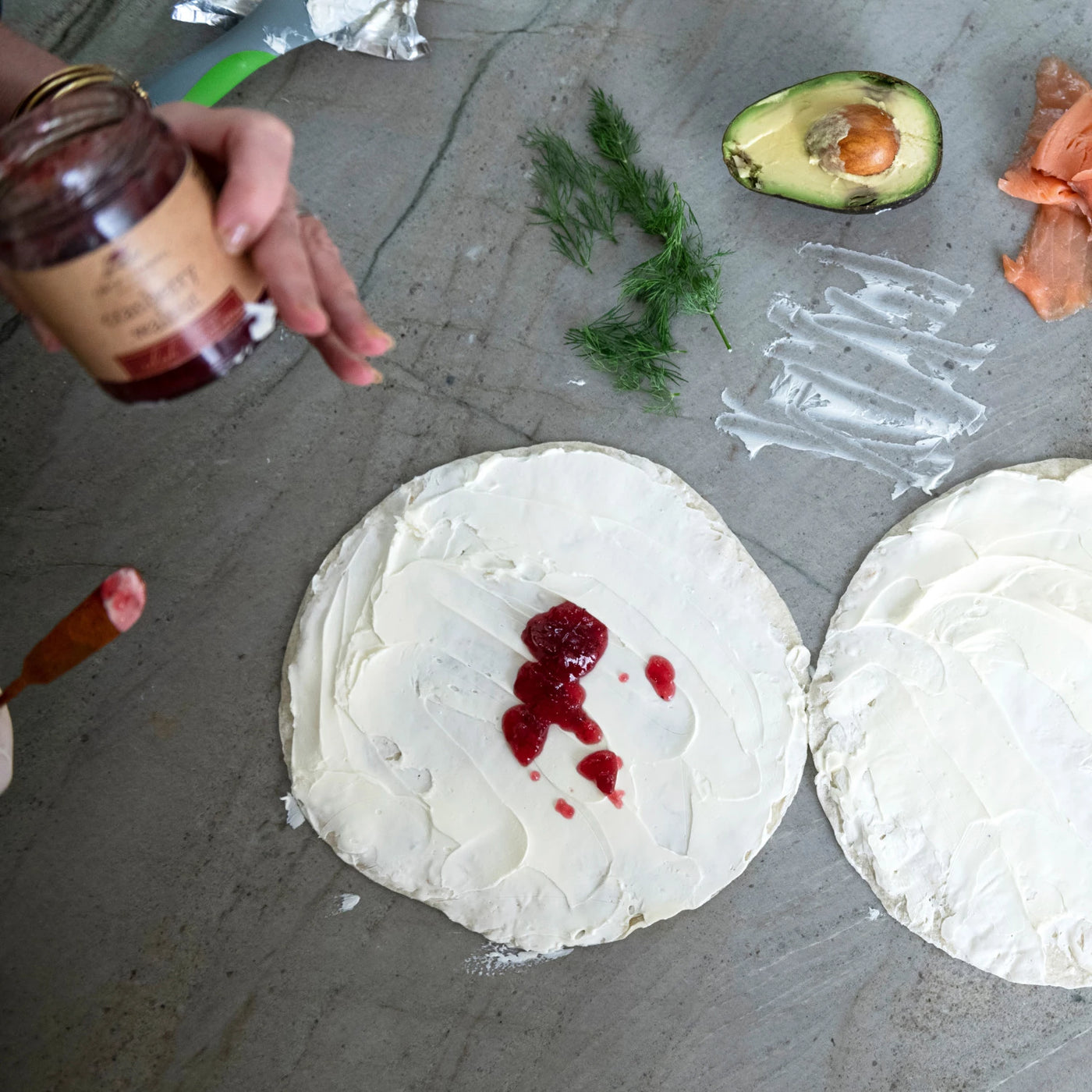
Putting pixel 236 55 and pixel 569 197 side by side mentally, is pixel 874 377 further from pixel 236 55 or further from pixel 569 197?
pixel 236 55

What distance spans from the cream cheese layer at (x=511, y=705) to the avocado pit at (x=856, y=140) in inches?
30.0

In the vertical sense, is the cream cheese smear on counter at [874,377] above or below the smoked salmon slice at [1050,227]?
below

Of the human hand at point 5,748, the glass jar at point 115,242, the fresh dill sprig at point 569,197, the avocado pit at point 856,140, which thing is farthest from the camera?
the fresh dill sprig at point 569,197

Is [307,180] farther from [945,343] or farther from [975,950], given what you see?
[975,950]

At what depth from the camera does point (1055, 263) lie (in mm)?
1861

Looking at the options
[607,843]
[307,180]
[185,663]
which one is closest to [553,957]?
[607,843]

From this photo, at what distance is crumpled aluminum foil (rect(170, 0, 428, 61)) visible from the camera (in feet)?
5.77

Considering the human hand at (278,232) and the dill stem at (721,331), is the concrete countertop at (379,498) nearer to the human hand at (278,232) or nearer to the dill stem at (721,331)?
the dill stem at (721,331)

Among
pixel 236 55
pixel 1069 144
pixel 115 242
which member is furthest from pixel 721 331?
pixel 115 242

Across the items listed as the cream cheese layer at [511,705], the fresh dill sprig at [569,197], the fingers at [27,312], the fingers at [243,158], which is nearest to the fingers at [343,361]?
the fingers at [243,158]

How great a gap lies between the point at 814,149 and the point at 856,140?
77 millimetres

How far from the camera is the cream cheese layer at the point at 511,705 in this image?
1.71 m

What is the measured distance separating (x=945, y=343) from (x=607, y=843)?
4.43 feet

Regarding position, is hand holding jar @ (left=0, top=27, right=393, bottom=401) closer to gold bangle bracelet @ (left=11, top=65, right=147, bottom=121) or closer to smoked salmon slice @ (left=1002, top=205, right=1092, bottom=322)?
gold bangle bracelet @ (left=11, top=65, right=147, bottom=121)
